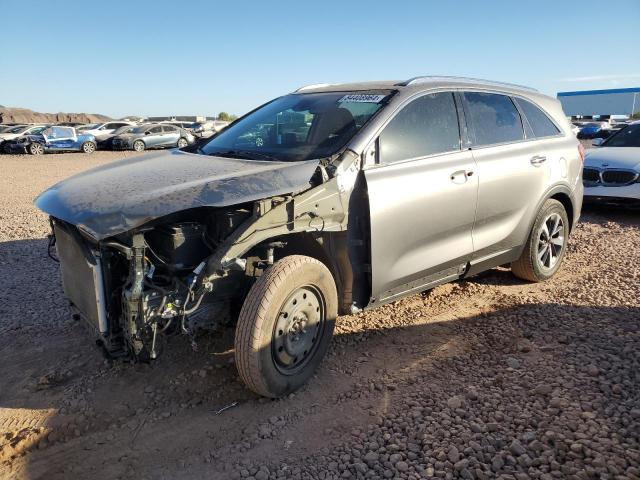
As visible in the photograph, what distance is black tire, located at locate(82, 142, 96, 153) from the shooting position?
26514 mm

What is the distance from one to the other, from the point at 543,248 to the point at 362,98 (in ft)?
8.41

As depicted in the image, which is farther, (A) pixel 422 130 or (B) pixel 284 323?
(A) pixel 422 130

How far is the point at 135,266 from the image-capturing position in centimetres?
287

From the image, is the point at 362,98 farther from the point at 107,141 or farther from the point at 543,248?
the point at 107,141

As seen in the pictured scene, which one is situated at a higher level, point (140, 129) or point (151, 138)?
point (140, 129)

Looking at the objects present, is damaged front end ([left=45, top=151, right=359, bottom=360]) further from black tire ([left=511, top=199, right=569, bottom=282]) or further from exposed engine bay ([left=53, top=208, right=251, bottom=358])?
black tire ([left=511, top=199, right=569, bottom=282])

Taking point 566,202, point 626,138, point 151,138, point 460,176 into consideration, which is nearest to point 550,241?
point 566,202

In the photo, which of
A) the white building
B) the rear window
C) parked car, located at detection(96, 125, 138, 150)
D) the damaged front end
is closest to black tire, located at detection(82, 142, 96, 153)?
parked car, located at detection(96, 125, 138, 150)

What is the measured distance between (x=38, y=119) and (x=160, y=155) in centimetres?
6596

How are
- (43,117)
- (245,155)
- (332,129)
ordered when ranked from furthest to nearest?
(43,117) → (245,155) → (332,129)

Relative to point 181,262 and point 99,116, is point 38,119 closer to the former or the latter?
point 99,116

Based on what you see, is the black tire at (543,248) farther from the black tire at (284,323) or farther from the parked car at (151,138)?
the parked car at (151,138)

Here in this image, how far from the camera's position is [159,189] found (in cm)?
300

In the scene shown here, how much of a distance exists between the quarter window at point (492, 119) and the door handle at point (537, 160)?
0.23m
